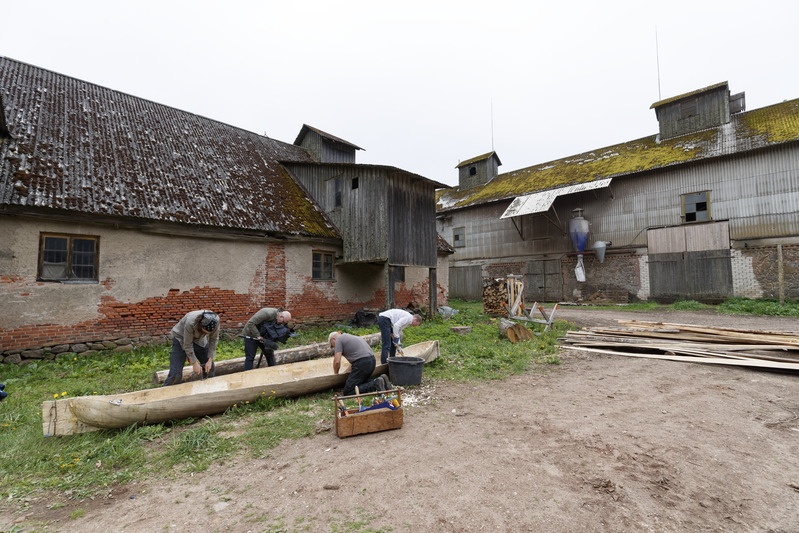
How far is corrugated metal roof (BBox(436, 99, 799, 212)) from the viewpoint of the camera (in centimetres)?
1739

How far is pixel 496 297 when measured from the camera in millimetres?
16766

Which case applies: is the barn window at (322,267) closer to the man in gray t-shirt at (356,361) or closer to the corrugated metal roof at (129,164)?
the corrugated metal roof at (129,164)

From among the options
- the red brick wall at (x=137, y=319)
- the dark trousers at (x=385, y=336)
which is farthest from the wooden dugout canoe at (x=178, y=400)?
the red brick wall at (x=137, y=319)

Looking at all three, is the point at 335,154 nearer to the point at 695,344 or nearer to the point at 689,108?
the point at 695,344

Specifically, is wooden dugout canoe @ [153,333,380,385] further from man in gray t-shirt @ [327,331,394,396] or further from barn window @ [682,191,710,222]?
barn window @ [682,191,710,222]

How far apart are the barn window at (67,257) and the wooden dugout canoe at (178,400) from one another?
540 cm

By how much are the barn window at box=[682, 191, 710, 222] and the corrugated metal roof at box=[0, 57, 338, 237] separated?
17.3 meters

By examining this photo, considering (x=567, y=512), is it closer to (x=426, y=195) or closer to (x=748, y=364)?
(x=748, y=364)

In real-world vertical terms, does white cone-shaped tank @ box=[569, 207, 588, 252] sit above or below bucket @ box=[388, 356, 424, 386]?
above

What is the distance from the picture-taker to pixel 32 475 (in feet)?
13.1

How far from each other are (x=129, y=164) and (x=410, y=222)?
29.5 ft

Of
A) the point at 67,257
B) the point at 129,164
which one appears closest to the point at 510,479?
the point at 67,257

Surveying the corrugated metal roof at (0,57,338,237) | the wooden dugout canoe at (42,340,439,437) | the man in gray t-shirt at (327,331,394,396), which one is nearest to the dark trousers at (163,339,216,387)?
the wooden dugout canoe at (42,340,439,437)

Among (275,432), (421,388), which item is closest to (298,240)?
(421,388)
